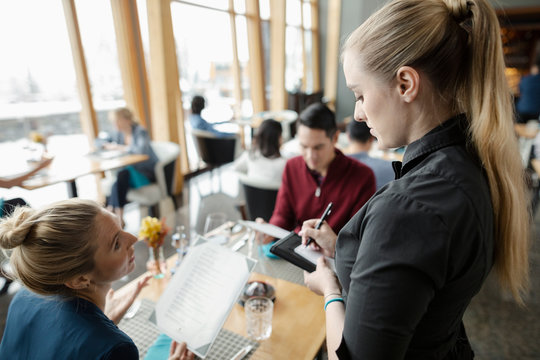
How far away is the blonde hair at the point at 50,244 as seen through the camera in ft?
2.99

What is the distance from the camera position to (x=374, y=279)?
610mm

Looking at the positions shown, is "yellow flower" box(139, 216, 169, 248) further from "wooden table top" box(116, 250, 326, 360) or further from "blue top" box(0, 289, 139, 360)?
"blue top" box(0, 289, 139, 360)

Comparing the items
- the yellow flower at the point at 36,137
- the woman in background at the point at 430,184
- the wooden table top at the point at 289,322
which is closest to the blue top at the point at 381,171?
the wooden table top at the point at 289,322

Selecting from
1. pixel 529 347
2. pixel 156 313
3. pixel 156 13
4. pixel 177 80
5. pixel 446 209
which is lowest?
pixel 529 347

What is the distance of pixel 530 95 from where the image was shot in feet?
20.8

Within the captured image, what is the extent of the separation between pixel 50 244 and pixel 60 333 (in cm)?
23

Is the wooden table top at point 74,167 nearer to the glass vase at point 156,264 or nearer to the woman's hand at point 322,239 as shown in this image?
the glass vase at point 156,264

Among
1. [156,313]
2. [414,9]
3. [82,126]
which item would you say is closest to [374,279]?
[414,9]

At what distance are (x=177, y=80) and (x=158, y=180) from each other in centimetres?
180

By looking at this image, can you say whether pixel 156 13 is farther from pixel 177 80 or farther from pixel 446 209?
pixel 446 209

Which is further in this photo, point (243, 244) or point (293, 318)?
point (243, 244)

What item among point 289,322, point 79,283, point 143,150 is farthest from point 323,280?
point 143,150

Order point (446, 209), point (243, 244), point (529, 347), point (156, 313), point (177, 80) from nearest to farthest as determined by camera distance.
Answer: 1. point (446, 209)
2. point (156, 313)
3. point (243, 244)
4. point (529, 347)
5. point (177, 80)

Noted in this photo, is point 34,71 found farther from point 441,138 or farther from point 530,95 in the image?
point 530,95
